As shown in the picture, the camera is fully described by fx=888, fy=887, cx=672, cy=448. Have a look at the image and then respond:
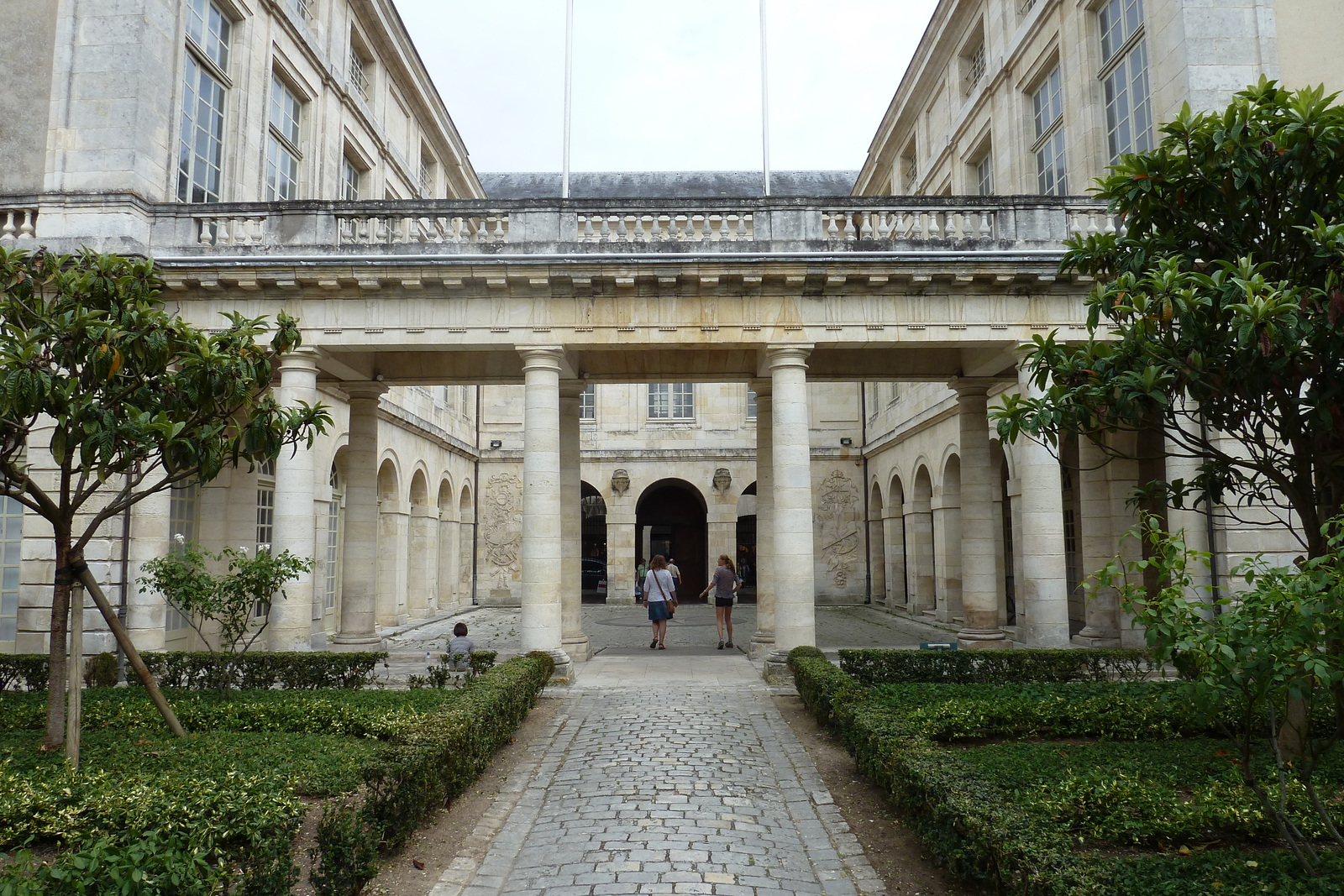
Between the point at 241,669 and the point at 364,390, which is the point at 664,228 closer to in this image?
the point at 364,390

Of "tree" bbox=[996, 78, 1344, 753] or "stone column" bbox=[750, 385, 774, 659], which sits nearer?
"tree" bbox=[996, 78, 1344, 753]

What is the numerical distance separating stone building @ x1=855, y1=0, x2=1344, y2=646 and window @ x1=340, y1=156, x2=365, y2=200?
1410 cm

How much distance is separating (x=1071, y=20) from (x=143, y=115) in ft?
50.5

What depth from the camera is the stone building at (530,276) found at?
12.7 meters

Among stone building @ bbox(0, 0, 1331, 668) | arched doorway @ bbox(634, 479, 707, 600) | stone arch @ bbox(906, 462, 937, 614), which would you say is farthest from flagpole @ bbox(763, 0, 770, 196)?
arched doorway @ bbox(634, 479, 707, 600)

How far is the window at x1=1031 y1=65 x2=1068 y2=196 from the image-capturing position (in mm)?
16688

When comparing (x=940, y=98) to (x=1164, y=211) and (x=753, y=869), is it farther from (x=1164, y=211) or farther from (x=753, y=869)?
(x=753, y=869)

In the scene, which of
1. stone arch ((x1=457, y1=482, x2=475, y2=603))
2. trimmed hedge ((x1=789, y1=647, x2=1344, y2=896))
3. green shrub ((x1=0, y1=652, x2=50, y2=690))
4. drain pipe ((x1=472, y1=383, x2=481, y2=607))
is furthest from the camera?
drain pipe ((x1=472, y1=383, x2=481, y2=607))

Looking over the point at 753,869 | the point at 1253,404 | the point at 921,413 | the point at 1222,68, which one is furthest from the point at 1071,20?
the point at 753,869

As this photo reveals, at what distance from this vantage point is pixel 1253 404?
625cm

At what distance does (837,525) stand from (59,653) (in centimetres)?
2363

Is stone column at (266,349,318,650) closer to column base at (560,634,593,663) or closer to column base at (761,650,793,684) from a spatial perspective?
column base at (560,634,593,663)

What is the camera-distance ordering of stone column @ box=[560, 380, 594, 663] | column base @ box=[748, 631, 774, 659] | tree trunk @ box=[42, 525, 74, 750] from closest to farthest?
tree trunk @ box=[42, 525, 74, 750], column base @ box=[748, 631, 774, 659], stone column @ box=[560, 380, 594, 663]

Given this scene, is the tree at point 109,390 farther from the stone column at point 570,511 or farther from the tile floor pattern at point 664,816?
the stone column at point 570,511
